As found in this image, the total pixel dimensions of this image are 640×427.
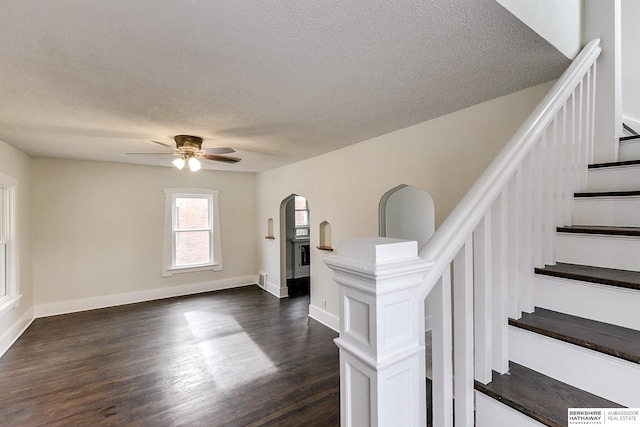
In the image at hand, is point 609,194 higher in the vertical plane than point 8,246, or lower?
higher

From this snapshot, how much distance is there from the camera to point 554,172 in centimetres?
152

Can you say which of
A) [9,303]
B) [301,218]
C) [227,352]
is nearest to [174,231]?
[9,303]

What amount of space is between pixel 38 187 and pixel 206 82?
4.38m

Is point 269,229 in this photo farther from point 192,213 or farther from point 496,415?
point 496,415

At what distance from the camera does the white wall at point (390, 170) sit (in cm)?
226

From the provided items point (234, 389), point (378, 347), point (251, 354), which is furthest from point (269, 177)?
point (378, 347)

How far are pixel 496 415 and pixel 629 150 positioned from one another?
174 cm

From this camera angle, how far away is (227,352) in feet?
10.9

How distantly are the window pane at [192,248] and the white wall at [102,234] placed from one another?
26cm

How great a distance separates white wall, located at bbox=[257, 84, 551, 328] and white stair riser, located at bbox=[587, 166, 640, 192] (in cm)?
60

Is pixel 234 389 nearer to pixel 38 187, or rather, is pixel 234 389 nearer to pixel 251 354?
pixel 251 354

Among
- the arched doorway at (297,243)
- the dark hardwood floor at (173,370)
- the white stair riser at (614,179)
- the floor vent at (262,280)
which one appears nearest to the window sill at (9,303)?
the dark hardwood floor at (173,370)

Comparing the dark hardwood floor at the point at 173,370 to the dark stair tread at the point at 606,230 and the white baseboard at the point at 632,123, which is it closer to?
the dark stair tread at the point at 606,230

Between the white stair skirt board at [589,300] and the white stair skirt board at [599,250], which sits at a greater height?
the white stair skirt board at [599,250]
